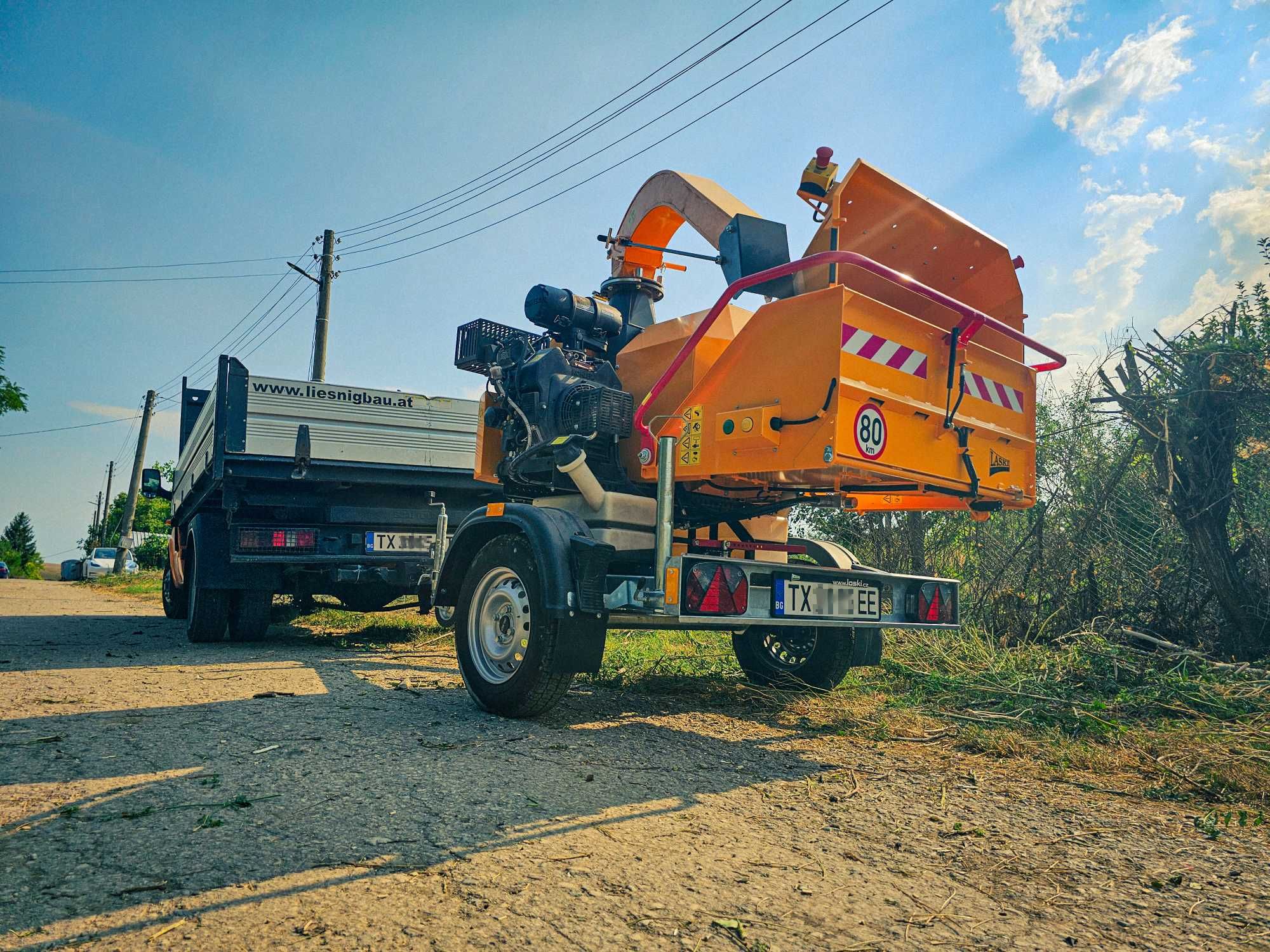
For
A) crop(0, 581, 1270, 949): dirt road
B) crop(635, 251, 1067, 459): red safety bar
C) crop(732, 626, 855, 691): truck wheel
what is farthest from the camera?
crop(732, 626, 855, 691): truck wheel

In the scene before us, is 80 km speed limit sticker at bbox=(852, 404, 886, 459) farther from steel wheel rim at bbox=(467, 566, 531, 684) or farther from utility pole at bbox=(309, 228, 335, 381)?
utility pole at bbox=(309, 228, 335, 381)

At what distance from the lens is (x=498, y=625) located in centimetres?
436

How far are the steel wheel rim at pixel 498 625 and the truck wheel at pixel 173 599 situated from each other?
6.91m

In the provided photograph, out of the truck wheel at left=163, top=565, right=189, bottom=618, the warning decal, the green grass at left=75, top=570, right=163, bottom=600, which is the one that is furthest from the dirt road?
the green grass at left=75, top=570, right=163, bottom=600

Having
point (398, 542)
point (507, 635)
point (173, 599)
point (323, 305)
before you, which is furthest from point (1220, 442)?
point (323, 305)

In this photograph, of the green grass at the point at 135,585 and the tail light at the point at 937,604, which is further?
the green grass at the point at 135,585

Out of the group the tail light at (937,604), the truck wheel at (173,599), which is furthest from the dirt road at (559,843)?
the truck wheel at (173,599)

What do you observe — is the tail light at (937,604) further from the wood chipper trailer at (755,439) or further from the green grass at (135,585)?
the green grass at (135,585)

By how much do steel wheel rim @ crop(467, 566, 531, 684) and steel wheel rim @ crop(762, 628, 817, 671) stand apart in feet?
6.21

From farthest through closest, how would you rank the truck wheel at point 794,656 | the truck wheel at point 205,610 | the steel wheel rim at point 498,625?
1. the truck wheel at point 205,610
2. the truck wheel at point 794,656
3. the steel wheel rim at point 498,625

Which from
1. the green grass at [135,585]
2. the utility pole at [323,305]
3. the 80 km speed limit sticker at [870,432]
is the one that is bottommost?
the green grass at [135,585]

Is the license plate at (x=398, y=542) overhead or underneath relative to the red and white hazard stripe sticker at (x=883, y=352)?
underneath

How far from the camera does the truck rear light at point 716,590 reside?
3479 millimetres

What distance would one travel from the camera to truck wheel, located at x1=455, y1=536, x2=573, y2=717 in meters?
3.93
